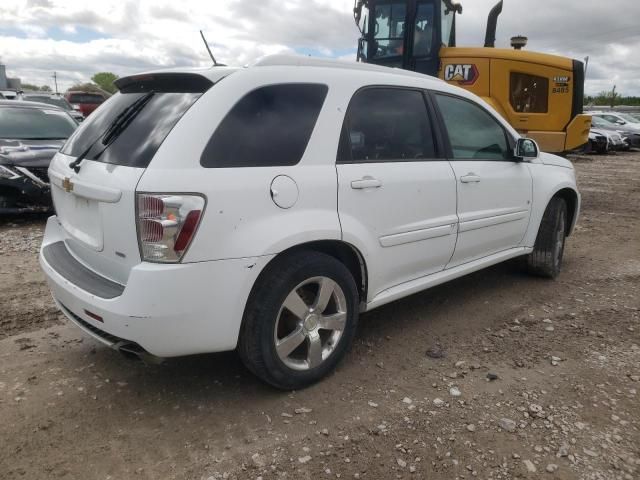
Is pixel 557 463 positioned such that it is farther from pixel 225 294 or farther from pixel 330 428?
pixel 225 294

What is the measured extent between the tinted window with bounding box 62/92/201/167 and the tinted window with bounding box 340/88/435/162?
3.06 ft

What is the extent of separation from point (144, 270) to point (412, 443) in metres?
1.49

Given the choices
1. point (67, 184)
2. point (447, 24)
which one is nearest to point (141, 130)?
point (67, 184)

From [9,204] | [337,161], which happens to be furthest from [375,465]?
[9,204]

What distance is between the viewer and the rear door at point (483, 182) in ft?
12.1

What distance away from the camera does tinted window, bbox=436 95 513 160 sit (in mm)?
3688

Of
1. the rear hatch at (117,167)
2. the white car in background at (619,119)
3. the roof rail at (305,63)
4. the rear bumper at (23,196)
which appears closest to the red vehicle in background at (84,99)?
the rear bumper at (23,196)

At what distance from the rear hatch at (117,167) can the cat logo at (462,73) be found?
20.9 ft

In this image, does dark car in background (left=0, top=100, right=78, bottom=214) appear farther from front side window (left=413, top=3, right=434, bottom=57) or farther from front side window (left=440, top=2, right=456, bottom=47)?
front side window (left=440, top=2, right=456, bottom=47)

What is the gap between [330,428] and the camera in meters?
2.60

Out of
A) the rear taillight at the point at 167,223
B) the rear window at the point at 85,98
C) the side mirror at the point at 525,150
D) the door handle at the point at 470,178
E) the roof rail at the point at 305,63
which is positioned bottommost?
the rear taillight at the point at 167,223

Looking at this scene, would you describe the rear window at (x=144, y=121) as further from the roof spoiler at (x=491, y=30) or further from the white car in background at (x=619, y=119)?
the white car in background at (x=619, y=119)

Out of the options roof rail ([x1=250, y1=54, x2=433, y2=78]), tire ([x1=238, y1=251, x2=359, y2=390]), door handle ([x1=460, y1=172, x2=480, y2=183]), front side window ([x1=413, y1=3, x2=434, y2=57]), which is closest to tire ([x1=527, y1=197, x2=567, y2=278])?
door handle ([x1=460, y1=172, x2=480, y2=183])

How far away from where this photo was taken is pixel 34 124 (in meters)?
7.36
